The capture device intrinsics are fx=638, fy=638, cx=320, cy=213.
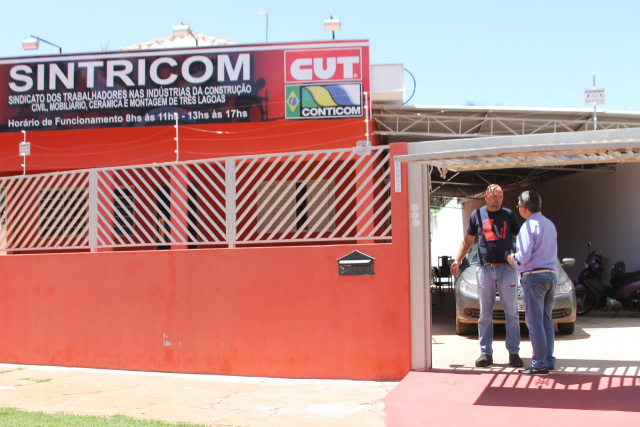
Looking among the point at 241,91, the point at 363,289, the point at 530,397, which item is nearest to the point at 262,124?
the point at 241,91

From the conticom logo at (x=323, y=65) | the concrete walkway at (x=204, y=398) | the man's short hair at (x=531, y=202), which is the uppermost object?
the conticom logo at (x=323, y=65)

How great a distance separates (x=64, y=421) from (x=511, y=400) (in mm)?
3508

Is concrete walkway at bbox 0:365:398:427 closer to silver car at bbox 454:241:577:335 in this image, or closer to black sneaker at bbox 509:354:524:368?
black sneaker at bbox 509:354:524:368

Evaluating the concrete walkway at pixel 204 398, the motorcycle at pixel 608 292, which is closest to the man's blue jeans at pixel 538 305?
the concrete walkway at pixel 204 398

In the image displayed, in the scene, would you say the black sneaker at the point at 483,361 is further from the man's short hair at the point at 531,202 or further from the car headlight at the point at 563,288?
the car headlight at the point at 563,288

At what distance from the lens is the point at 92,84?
43.9 feet

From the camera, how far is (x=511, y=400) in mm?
5109

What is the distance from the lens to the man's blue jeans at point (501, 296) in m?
6.18

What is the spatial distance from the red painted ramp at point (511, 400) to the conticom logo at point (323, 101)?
24.5ft

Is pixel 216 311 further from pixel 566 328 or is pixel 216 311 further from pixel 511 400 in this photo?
pixel 566 328

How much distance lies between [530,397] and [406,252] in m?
1.79

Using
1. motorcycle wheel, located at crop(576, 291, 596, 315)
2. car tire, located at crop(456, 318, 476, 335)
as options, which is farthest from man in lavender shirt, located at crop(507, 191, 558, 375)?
motorcycle wheel, located at crop(576, 291, 596, 315)

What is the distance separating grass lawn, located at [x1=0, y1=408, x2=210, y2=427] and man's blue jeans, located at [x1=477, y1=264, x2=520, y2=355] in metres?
2.99

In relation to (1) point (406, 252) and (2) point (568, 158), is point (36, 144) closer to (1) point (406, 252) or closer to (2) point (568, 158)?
(1) point (406, 252)
